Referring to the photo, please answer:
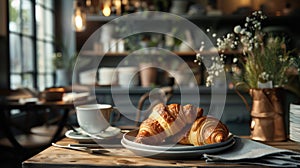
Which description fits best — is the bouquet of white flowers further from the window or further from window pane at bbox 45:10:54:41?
window pane at bbox 45:10:54:41

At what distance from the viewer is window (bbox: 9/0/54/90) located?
3439mm

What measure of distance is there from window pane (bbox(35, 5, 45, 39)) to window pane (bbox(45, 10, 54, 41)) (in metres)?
0.15

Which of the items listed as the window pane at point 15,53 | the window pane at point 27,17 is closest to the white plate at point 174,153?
the window pane at point 15,53

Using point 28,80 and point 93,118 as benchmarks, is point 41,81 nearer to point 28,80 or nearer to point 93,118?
point 28,80

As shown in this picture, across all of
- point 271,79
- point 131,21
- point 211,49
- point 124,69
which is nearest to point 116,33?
point 131,21

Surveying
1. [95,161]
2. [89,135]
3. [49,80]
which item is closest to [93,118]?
[89,135]

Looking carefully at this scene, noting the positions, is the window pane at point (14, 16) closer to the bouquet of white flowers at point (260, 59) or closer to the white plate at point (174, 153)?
the bouquet of white flowers at point (260, 59)

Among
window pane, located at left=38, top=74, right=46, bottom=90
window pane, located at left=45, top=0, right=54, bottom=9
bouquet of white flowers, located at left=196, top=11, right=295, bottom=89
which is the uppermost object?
window pane, located at left=45, top=0, right=54, bottom=9

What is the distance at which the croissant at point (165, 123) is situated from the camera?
3.45 feet

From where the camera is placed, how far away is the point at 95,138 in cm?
122

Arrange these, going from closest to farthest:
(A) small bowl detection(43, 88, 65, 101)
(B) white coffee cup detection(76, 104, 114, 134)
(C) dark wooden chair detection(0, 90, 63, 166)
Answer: (B) white coffee cup detection(76, 104, 114, 134) < (C) dark wooden chair detection(0, 90, 63, 166) < (A) small bowl detection(43, 88, 65, 101)

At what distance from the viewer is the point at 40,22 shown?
415 centimetres

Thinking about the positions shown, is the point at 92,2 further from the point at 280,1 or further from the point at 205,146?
the point at 205,146

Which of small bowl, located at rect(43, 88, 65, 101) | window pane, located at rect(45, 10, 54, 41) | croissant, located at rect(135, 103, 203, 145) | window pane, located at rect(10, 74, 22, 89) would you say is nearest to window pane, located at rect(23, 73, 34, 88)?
window pane, located at rect(10, 74, 22, 89)
